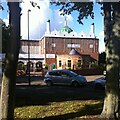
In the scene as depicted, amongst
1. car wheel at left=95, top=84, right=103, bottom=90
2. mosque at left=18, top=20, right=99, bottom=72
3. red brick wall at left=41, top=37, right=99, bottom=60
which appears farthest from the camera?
red brick wall at left=41, top=37, right=99, bottom=60

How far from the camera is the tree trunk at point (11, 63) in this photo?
8.48 meters

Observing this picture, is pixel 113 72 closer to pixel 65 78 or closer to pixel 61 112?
pixel 61 112

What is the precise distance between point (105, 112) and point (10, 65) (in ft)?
11.7

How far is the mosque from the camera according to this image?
6912 centimetres

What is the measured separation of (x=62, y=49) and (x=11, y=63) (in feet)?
219

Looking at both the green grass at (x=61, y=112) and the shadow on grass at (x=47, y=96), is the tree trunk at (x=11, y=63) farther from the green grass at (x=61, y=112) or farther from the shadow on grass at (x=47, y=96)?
the shadow on grass at (x=47, y=96)

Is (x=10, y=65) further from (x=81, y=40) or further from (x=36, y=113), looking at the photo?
A: (x=81, y=40)

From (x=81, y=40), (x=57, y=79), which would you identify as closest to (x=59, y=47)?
(x=81, y=40)

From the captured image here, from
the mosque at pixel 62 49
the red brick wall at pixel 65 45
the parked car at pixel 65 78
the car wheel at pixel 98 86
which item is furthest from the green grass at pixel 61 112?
the red brick wall at pixel 65 45

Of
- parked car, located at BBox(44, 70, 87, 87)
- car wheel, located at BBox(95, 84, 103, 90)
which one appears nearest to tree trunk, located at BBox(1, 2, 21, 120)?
car wheel, located at BBox(95, 84, 103, 90)

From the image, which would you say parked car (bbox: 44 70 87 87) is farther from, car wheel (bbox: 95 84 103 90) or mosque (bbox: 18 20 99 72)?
mosque (bbox: 18 20 99 72)

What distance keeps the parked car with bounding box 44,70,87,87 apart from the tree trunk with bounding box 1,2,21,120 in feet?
65.8

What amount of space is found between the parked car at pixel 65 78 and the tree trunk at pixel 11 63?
20.1 metres

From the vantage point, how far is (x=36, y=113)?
10656mm
